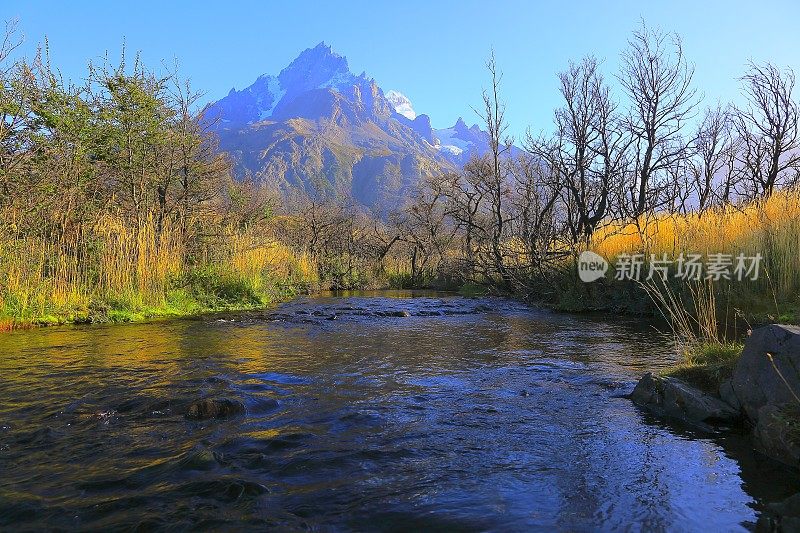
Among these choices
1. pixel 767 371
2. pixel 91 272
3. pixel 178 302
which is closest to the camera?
pixel 767 371

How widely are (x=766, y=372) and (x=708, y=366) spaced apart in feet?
2.66

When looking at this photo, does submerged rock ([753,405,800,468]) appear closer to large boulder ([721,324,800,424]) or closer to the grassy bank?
large boulder ([721,324,800,424])

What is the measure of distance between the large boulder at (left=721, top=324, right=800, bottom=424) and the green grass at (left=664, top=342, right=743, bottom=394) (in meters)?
0.28

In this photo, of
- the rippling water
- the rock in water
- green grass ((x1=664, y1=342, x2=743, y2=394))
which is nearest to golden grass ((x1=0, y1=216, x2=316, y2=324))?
the rippling water

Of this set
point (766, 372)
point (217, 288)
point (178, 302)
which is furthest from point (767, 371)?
point (217, 288)

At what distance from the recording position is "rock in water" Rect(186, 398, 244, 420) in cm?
341

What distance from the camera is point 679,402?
3445 millimetres

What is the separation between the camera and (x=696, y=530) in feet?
6.52

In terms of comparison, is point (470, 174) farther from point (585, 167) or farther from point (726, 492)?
point (726, 492)

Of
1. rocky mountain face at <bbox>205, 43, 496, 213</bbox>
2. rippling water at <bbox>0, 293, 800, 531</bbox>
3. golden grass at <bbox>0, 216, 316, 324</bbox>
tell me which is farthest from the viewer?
rocky mountain face at <bbox>205, 43, 496, 213</bbox>

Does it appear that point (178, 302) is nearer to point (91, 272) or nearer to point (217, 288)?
point (217, 288)

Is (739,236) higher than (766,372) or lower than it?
higher

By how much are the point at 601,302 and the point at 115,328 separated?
9.20 meters

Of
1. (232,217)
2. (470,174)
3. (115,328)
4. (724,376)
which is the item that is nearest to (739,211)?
(724,376)
